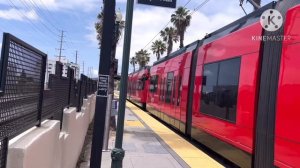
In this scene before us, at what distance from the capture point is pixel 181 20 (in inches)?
2191

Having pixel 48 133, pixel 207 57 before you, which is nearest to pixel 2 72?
pixel 48 133

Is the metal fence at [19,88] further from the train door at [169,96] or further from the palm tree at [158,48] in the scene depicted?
the palm tree at [158,48]

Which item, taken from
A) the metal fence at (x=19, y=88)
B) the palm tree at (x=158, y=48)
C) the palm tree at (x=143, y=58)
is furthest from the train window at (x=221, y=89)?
the palm tree at (x=143, y=58)

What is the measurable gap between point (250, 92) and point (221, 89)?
242 centimetres

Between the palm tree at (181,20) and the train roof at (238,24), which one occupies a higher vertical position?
the palm tree at (181,20)

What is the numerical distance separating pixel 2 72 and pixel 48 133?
7.58ft

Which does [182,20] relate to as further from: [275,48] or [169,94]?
[275,48]

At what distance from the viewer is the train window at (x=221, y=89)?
410 inches

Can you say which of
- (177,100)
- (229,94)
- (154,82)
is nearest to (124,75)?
(229,94)

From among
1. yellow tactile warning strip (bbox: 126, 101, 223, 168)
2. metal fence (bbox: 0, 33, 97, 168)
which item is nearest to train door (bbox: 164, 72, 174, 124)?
yellow tactile warning strip (bbox: 126, 101, 223, 168)

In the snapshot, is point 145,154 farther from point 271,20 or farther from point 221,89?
point 271,20

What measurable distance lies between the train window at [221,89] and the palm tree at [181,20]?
139ft

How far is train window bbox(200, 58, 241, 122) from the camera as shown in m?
10.4

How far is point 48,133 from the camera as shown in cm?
554
